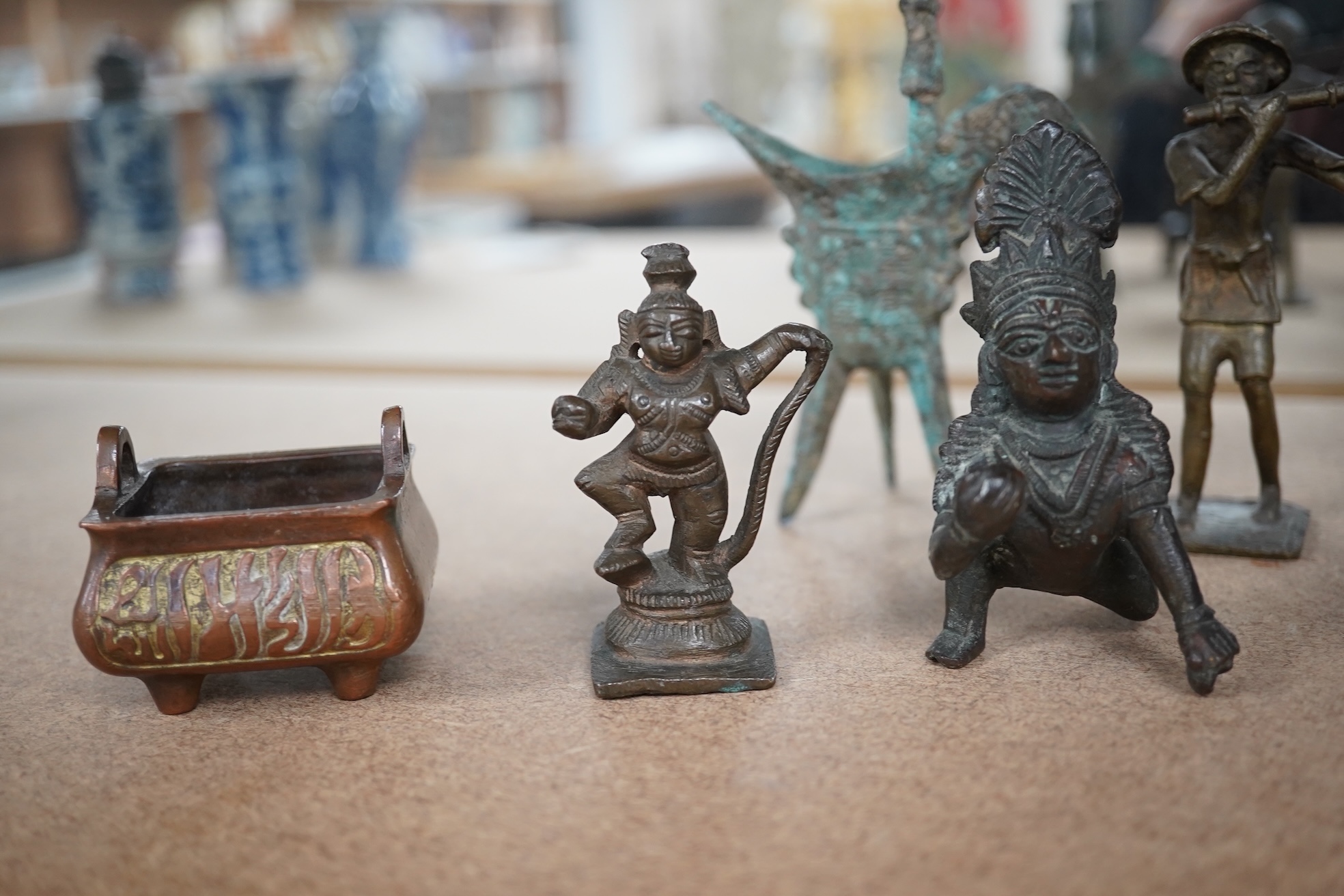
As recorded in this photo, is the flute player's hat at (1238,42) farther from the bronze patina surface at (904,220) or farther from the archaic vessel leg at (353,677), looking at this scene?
the archaic vessel leg at (353,677)

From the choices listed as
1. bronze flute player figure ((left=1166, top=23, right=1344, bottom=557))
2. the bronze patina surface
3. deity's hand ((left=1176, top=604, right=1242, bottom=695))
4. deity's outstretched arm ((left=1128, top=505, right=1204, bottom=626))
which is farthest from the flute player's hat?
deity's hand ((left=1176, top=604, right=1242, bottom=695))

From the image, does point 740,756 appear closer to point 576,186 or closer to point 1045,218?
point 1045,218

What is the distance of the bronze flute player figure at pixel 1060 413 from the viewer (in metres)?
1.59

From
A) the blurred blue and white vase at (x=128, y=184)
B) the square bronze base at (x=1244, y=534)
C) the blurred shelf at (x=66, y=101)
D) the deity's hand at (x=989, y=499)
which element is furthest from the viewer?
the blurred shelf at (x=66, y=101)

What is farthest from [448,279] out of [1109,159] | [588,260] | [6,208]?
[1109,159]

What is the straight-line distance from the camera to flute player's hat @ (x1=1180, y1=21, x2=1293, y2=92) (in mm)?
1805

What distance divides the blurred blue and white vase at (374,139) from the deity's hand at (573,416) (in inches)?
117

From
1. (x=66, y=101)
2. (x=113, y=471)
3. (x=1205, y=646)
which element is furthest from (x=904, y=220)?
(x=66, y=101)

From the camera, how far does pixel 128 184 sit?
13.2ft

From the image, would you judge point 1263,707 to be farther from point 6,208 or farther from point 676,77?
point 676,77

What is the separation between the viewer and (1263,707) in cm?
160

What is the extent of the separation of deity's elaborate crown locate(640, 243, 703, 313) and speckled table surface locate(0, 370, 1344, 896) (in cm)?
47

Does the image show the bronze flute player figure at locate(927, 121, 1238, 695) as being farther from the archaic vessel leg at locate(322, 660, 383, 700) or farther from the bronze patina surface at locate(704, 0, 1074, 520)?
the archaic vessel leg at locate(322, 660, 383, 700)

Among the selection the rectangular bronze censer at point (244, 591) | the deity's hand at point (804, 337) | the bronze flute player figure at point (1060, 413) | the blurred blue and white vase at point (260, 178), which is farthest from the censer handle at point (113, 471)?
the blurred blue and white vase at point (260, 178)
